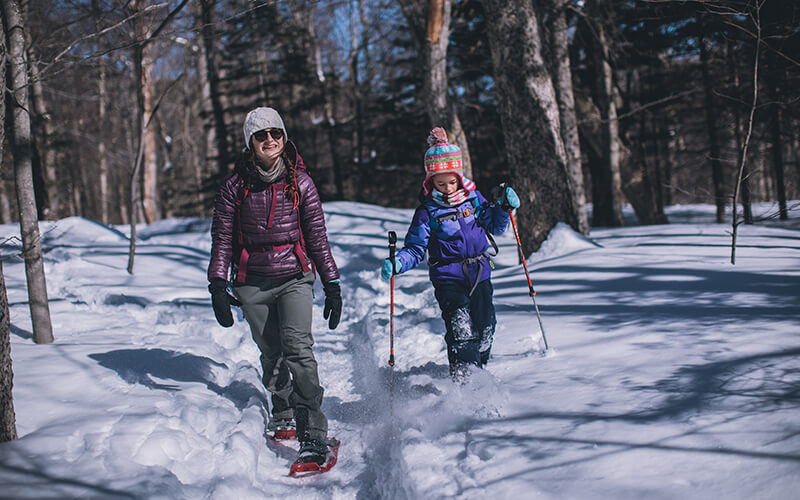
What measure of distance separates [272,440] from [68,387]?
155 centimetres

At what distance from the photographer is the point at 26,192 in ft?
16.8

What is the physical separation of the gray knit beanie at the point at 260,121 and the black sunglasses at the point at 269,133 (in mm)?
20

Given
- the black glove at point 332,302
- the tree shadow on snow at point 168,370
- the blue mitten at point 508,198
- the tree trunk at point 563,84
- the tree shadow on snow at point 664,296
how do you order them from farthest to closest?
the tree trunk at point 563,84, the tree shadow on snow at point 168,370, the tree shadow on snow at point 664,296, the blue mitten at point 508,198, the black glove at point 332,302

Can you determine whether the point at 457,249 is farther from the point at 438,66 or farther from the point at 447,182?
the point at 438,66

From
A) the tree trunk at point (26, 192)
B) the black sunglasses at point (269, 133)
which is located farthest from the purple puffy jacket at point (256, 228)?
the tree trunk at point (26, 192)

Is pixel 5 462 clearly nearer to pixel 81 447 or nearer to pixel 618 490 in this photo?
pixel 81 447

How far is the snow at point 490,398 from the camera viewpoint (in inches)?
98.7

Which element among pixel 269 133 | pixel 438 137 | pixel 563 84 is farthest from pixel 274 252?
pixel 563 84

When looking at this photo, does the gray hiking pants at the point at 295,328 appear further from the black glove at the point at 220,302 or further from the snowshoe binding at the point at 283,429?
the snowshoe binding at the point at 283,429

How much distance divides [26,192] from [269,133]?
3.18 meters

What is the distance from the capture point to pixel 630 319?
445cm

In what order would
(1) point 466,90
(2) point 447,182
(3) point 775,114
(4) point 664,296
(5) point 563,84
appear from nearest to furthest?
1. (2) point 447,182
2. (4) point 664,296
3. (5) point 563,84
4. (3) point 775,114
5. (1) point 466,90

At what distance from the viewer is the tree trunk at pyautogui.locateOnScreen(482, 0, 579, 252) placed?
7.84 metres

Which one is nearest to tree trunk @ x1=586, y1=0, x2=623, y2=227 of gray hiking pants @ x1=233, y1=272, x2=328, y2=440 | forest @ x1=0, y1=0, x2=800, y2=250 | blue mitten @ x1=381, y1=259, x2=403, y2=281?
forest @ x1=0, y1=0, x2=800, y2=250
